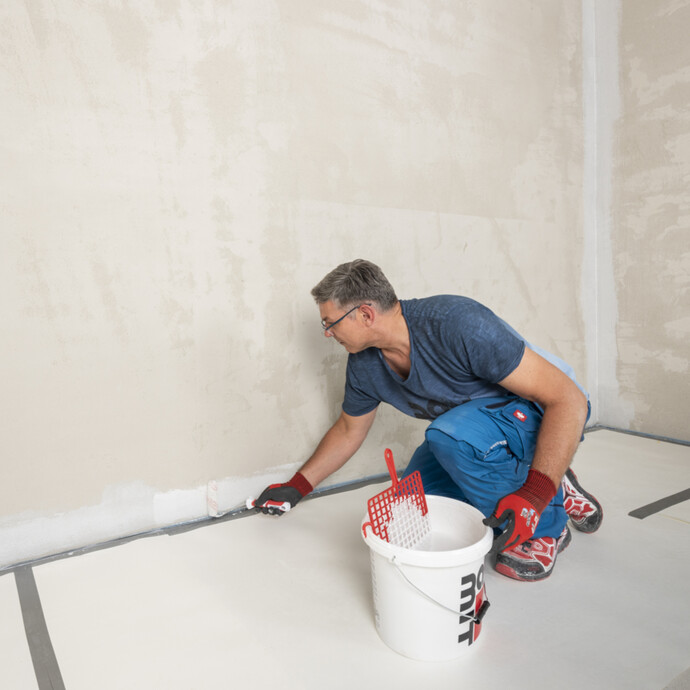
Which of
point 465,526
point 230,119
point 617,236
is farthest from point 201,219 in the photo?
point 617,236

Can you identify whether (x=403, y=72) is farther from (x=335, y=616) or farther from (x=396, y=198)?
(x=335, y=616)

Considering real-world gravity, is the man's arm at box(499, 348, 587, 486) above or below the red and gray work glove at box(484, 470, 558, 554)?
above

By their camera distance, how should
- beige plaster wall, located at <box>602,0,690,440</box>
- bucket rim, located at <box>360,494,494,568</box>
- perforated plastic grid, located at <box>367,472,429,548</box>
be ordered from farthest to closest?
beige plaster wall, located at <box>602,0,690,440</box> → perforated plastic grid, located at <box>367,472,429,548</box> → bucket rim, located at <box>360,494,494,568</box>

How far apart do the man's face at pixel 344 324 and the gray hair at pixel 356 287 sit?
20mm

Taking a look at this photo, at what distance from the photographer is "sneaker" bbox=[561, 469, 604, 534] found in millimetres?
1738

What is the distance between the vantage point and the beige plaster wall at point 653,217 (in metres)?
2.65

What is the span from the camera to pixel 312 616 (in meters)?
1.35

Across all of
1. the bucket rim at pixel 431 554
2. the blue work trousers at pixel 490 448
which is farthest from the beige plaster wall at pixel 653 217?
the bucket rim at pixel 431 554

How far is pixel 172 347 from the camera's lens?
6.17 ft

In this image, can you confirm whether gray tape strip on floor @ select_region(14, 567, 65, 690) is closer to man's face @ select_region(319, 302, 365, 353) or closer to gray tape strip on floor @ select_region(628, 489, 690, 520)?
man's face @ select_region(319, 302, 365, 353)

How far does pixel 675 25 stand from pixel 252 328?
8.10 ft

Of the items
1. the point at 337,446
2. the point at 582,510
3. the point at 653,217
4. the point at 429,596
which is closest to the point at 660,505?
the point at 582,510

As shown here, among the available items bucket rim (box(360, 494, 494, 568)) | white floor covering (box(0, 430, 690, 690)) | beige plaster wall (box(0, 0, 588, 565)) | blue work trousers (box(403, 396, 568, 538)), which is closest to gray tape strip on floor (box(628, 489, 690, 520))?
white floor covering (box(0, 430, 690, 690))

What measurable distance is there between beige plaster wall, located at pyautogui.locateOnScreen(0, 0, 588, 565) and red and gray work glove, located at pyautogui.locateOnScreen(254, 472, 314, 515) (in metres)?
0.20
